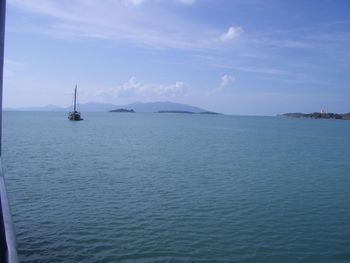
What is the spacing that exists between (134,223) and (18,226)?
5376 millimetres

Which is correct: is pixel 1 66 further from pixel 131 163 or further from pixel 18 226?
pixel 131 163

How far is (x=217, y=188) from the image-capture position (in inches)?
1007

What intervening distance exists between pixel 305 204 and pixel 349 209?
2.60 meters

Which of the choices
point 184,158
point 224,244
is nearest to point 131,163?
point 184,158

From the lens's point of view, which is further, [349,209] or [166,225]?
[349,209]

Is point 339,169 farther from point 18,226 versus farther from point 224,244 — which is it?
point 18,226

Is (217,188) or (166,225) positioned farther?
(217,188)

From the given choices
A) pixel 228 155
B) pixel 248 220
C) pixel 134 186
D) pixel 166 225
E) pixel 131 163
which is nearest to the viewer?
pixel 166 225

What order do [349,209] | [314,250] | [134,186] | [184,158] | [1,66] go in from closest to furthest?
1. [1,66]
2. [314,250]
3. [349,209]
4. [134,186]
5. [184,158]

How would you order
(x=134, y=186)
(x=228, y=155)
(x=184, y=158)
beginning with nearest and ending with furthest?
1. (x=134, y=186)
2. (x=184, y=158)
3. (x=228, y=155)

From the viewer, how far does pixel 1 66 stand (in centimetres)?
296

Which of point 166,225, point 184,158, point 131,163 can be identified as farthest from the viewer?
point 184,158

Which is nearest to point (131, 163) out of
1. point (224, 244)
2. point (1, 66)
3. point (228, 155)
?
point (228, 155)

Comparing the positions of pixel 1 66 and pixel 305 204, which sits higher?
pixel 1 66
